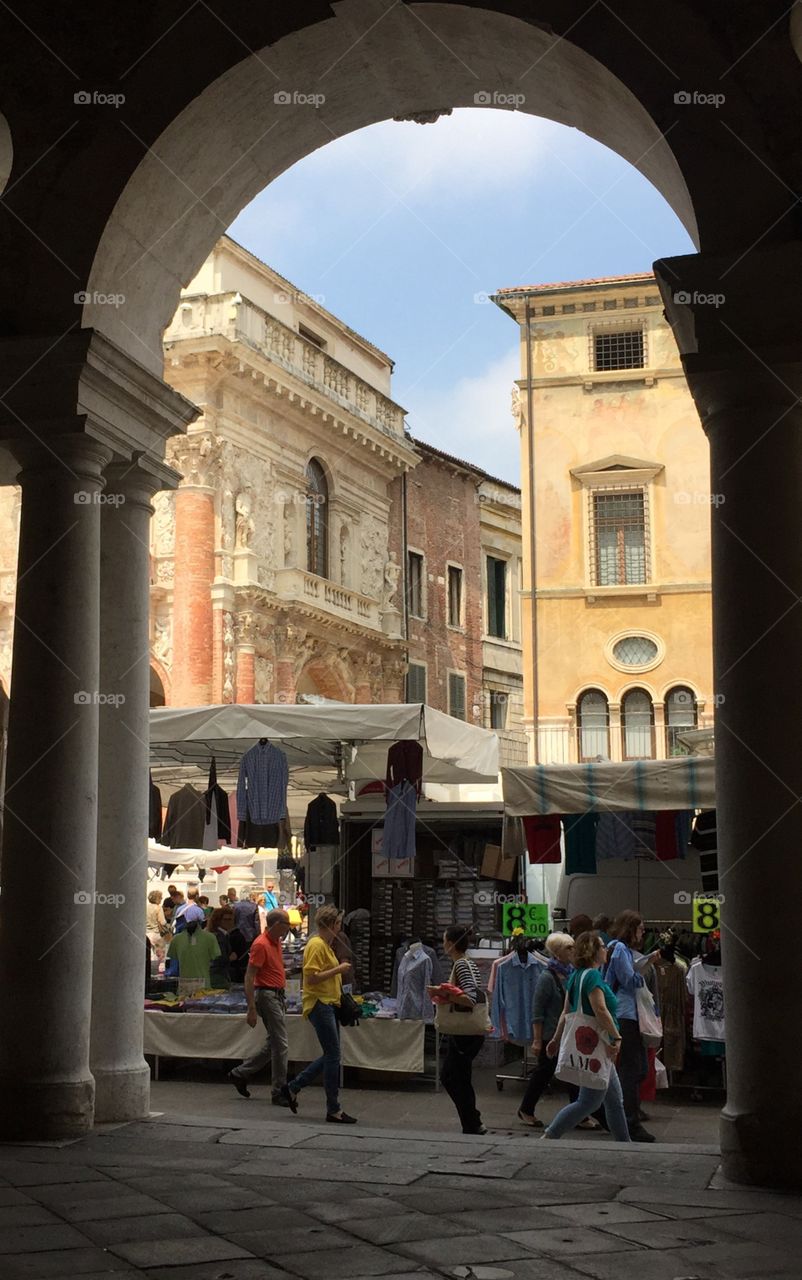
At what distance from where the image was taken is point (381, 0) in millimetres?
6484

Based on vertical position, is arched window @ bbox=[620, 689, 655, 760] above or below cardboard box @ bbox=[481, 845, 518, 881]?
above

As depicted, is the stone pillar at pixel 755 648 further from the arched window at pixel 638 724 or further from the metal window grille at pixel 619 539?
the metal window grille at pixel 619 539

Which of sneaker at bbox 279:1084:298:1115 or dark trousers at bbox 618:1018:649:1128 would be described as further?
sneaker at bbox 279:1084:298:1115

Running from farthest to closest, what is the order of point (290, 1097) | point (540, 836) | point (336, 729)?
point (540, 836) < point (336, 729) < point (290, 1097)

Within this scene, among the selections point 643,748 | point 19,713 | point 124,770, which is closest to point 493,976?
point 124,770

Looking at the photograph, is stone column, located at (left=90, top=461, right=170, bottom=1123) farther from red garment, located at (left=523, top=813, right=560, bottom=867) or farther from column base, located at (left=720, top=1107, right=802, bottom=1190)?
red garment, located at (left=523, top=813, right=560, bottom=867)

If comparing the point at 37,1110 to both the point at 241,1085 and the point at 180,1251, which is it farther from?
the point at 241,1085

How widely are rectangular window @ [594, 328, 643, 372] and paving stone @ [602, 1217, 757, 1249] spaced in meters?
22.6

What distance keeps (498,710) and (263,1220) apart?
113 ft

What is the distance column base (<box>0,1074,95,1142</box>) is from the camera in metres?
6.21

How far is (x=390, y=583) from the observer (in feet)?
104

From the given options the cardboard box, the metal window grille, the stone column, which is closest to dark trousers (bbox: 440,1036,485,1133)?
the stone column

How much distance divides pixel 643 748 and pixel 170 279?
19.0 m

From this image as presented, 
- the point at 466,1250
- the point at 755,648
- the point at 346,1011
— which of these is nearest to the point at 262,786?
the point at 346,1011
